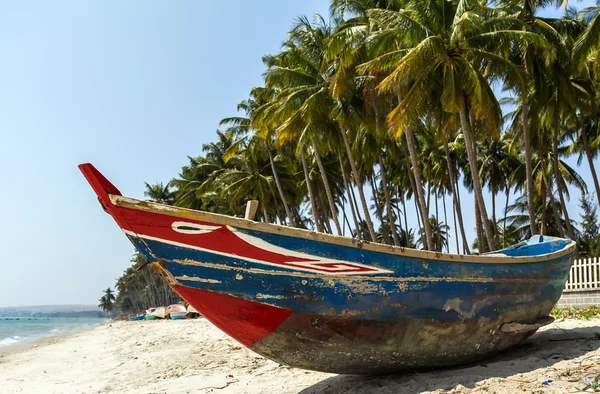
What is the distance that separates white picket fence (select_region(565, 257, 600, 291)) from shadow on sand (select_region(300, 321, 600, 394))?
7466 mm

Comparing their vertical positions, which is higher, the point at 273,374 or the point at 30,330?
the point at 273,374

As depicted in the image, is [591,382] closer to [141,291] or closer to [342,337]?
[342,337]

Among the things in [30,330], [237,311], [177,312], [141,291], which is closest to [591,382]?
[237,311]

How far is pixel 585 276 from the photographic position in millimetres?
13992

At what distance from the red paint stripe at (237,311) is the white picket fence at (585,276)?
12.0 metres

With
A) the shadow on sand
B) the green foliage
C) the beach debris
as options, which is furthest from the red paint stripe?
the green foliage

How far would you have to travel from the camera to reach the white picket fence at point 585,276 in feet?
45.2

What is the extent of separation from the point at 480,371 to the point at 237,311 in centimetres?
317

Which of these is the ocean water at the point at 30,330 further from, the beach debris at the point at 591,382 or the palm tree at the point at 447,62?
the beach debris at the point at 591,382

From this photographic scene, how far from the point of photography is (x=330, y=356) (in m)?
5.73

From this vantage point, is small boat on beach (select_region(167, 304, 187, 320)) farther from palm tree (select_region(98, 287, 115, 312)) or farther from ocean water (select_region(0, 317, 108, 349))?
palm tree (select_region(98, 287, 115, 312))

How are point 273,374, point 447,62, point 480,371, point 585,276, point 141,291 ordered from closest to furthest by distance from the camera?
point 480,371 → point 273,374 → point 447,62 → point 585,276 → point 141,291

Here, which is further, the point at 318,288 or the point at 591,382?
the point at 318,288

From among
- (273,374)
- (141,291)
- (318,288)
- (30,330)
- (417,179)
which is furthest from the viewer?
(141,291)
